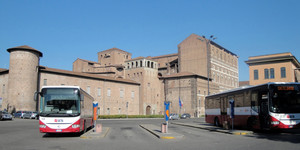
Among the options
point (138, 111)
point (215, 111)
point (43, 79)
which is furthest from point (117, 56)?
point (215, 111)

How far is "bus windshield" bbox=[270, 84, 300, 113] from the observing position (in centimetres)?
1603

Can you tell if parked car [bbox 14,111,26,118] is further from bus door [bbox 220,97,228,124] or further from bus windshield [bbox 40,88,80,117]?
bus door [bbox 220,97,228,124]

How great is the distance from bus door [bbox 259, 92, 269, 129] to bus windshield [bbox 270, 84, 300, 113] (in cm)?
44

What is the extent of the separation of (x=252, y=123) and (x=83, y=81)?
51.2 meters

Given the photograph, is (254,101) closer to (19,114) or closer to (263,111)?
(263,111)

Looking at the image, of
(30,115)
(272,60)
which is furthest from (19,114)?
(272,60)

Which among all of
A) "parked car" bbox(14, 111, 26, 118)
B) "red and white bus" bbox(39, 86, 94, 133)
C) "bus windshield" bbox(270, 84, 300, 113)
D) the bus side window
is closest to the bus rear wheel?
the bus side window

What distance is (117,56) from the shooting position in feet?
342

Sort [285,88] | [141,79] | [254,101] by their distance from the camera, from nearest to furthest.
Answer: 1. [285,88]
2. [254,101]
3. [141,79]

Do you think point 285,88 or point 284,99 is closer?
point 284,99

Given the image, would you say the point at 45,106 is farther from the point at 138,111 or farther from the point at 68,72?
the point at 138,111

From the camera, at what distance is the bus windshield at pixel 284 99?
52.6 feet

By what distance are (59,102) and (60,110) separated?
1.46ft

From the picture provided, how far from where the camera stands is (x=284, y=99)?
16.2 metres
